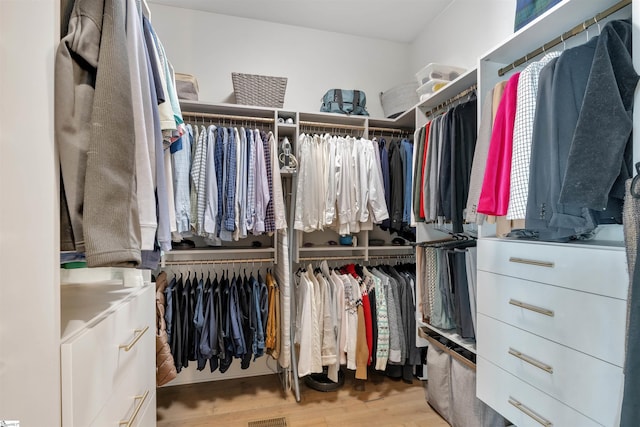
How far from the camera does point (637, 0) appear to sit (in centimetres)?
85

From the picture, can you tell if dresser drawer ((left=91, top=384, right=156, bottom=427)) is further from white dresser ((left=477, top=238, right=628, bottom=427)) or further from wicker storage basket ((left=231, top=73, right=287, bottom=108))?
wicker storage basket ((left=231, top=73, right=287, bottom=108))

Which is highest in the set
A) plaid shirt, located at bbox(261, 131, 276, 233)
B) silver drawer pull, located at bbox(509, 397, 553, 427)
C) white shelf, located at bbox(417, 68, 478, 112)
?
white shelf, located at bbox(417, 68, 478, 112)

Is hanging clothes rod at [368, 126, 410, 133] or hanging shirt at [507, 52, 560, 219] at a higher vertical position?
hanging clothes rod at [368, 126, 410, 133]

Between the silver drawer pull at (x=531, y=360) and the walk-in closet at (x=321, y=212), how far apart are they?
1 cm

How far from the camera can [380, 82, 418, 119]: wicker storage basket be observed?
2410mm

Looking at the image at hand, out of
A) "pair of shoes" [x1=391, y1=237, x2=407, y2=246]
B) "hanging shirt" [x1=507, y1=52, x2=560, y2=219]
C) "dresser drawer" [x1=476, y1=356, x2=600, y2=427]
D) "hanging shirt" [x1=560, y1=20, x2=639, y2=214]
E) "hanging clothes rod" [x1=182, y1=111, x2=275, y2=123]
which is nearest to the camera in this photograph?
"hanging shirt" [x1=560, y1=20, x2=639, y2=214]

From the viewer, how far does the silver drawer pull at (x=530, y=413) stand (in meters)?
1.06

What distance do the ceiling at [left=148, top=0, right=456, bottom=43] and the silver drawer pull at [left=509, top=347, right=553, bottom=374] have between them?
2450 millimetres

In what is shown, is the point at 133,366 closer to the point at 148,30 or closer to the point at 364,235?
the point at 148,30

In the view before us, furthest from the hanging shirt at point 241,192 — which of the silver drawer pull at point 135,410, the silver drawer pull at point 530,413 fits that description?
the silver drawer pull at point 530,413

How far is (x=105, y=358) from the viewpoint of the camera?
0.78 metres

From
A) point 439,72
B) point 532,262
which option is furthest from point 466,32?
point 532,262

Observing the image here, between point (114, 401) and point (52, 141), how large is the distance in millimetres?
718

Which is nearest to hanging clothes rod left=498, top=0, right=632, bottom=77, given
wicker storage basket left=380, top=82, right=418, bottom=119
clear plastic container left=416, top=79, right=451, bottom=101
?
clear plastic container left=416, top=79, right=451, bottom=101
